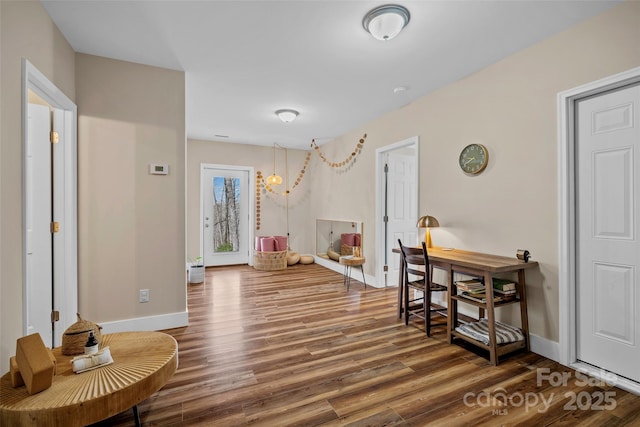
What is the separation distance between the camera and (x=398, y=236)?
4652mm

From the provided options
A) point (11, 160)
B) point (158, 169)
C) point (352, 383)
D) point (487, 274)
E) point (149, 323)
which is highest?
point (158, 169)

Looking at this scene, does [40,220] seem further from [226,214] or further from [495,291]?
[226,214]

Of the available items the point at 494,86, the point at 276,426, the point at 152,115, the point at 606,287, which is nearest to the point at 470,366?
the point at 606,287

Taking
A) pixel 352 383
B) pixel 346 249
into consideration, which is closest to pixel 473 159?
pixel 352 383

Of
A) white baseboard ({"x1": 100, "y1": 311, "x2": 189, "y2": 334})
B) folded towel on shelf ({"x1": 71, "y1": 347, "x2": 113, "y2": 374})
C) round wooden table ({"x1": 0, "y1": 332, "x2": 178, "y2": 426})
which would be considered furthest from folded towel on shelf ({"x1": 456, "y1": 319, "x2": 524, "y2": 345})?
white baseboard ({"x1": 100, "y1": 311, "x2": 189, "y2": 334})

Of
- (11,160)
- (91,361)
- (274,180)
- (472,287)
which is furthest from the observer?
(274,180)

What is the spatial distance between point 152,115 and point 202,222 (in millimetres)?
3342

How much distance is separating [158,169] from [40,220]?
99 centimetres

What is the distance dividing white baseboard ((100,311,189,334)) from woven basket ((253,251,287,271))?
2.76 meters

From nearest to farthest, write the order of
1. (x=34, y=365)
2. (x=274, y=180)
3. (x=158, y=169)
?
(x=34, y=365)
(x=158, y=169)
(x=274, y=180)

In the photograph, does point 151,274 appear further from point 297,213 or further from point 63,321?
point 297,213

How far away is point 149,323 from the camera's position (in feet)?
9.57

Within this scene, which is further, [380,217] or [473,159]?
[380,217]

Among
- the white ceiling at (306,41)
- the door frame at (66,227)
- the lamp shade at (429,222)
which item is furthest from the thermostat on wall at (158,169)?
the lamp shade at (429,222)
